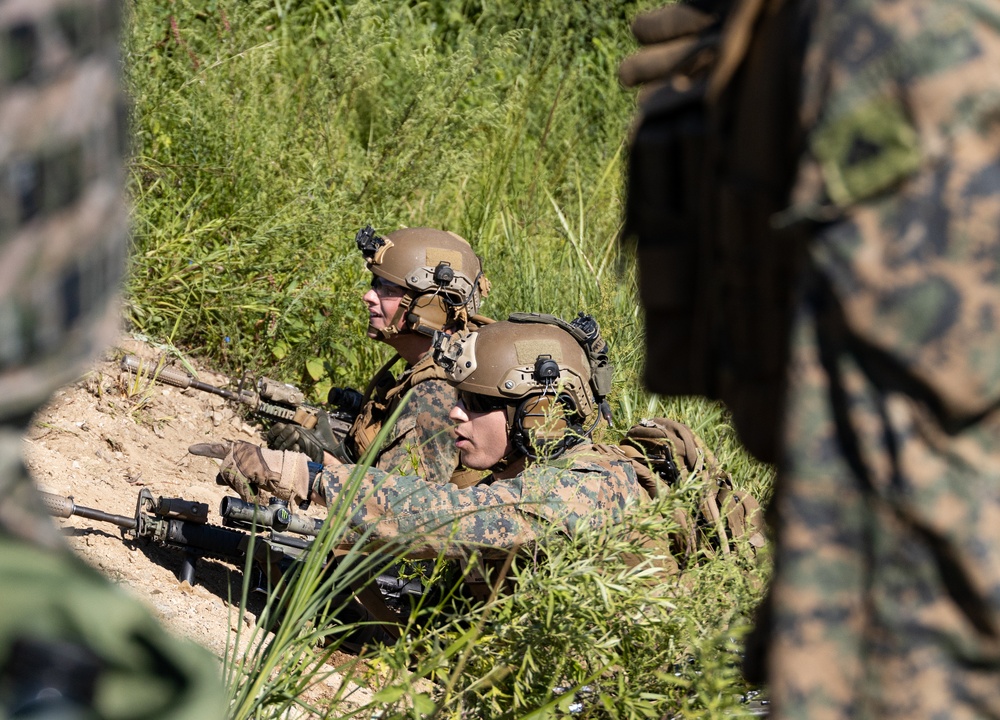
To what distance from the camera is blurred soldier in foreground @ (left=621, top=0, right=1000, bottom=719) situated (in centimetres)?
140

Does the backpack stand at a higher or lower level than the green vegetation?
lower

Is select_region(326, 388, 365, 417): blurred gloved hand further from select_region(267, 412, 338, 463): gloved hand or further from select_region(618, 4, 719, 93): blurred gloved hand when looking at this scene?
select_region(618, 4, 719, 93): blurred gloved hand

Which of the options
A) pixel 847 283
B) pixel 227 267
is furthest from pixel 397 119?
pixel 847 283

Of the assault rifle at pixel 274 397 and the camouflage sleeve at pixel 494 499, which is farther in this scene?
the assault rifle at pixel 274 397

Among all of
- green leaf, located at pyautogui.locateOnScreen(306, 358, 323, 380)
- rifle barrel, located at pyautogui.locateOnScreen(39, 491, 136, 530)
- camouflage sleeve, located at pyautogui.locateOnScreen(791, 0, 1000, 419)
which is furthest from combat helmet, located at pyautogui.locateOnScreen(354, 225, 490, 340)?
camouflage sleeve, located at pyautogui.locateOnScreen(791, 0, 1000, 419)

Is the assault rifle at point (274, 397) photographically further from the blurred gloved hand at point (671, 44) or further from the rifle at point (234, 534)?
the blurred gloved hand at point (671, 44)

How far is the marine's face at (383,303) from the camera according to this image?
252 inches

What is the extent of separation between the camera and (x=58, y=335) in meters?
1.10

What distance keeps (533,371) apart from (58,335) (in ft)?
11.1

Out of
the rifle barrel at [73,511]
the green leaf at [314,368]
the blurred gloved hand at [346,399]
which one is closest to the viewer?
the rifle barrel at [73,511]

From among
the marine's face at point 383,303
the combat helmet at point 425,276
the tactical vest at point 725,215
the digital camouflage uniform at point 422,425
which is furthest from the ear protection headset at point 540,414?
the tactical vest at point 725,215

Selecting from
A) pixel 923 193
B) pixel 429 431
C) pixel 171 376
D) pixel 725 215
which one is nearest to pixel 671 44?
pixel 725 215

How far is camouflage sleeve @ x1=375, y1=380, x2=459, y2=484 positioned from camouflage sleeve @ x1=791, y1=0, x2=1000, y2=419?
4365 millimetres

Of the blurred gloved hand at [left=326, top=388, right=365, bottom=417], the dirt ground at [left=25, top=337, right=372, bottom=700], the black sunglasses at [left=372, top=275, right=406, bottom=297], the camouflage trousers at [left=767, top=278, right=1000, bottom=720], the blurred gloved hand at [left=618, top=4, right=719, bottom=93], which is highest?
the blurred gloved hand at [left=618, top=4, right=719, bottom=93]
